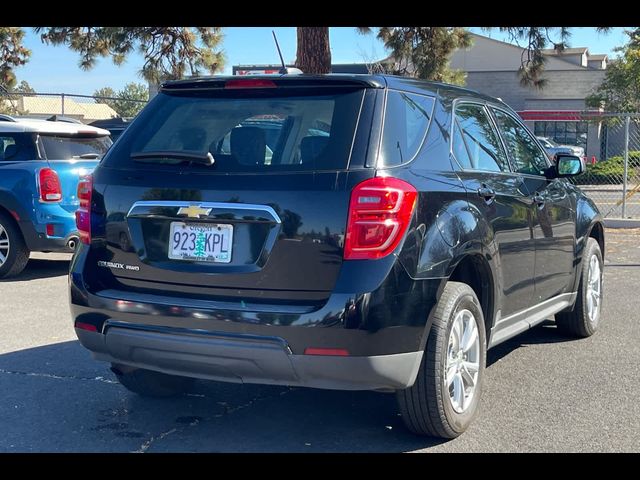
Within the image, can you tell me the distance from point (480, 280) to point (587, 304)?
2.17 metres

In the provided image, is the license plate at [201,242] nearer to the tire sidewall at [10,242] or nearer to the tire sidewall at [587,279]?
the tire sidewall at [587,279]

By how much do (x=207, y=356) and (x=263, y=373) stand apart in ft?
0.90

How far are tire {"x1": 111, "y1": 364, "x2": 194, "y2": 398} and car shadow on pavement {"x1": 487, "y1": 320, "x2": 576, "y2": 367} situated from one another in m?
2.23

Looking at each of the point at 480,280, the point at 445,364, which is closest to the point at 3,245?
the point at 480,280

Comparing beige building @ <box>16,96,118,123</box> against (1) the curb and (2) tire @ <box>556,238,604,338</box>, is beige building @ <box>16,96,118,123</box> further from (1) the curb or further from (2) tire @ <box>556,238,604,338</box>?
(2) tire @ <box>556,238,604,338</box>

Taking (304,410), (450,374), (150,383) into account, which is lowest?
(304,410)

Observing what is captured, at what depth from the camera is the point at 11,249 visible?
30.7 ft

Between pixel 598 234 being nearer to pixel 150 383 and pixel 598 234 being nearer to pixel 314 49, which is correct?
pixel 150 383

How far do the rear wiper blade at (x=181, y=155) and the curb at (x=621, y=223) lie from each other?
11698 millimetres

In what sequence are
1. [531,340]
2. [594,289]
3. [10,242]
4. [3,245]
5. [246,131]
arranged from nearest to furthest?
[246,131]
[531,340]
[594,289]
[10,242]
[3,245]

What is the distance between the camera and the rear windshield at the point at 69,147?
30.8ft

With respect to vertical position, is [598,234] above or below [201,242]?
below

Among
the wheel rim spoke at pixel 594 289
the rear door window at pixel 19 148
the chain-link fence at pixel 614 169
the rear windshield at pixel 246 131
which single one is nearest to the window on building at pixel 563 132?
the chain-link fence at pixel 614 169
